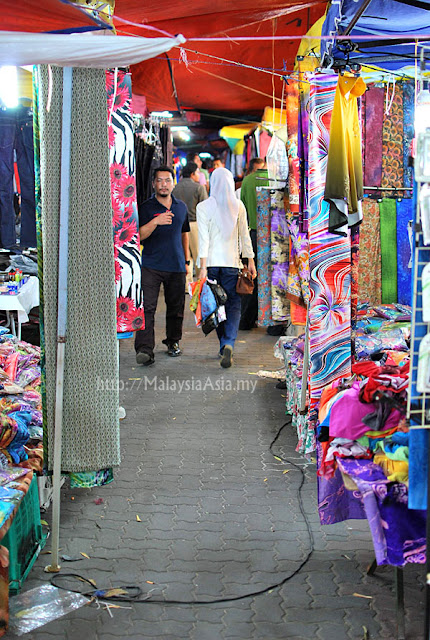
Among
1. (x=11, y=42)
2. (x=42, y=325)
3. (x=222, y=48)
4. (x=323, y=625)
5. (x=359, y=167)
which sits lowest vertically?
(x=323, y=625)

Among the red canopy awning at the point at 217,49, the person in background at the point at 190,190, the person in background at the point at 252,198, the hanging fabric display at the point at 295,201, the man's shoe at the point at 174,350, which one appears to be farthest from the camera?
the person in background at the point at 190,190

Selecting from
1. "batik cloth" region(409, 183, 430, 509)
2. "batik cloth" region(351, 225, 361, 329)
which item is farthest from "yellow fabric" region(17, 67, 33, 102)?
"batik cloth" region(409, 183, 430, 509)

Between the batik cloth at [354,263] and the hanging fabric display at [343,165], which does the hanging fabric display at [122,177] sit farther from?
the batik cloth at [354,263]

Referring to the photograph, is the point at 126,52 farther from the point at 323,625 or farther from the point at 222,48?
the point at 222,48

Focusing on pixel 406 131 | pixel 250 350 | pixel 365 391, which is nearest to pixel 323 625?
pixel 365 391

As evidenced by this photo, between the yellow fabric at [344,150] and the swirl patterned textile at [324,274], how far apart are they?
17cm

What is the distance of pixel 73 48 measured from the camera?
284 cm

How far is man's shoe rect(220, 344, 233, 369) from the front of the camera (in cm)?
709

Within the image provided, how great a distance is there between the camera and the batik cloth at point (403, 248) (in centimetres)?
510

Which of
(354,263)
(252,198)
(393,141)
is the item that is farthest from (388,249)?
(252,198)

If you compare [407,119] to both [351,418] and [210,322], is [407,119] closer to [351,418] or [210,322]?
[210,322]

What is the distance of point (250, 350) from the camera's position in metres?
7.94

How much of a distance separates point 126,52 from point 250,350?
5.32 m

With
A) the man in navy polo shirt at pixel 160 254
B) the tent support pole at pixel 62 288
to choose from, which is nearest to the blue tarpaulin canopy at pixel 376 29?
the tent support pole at pixel 62 288
